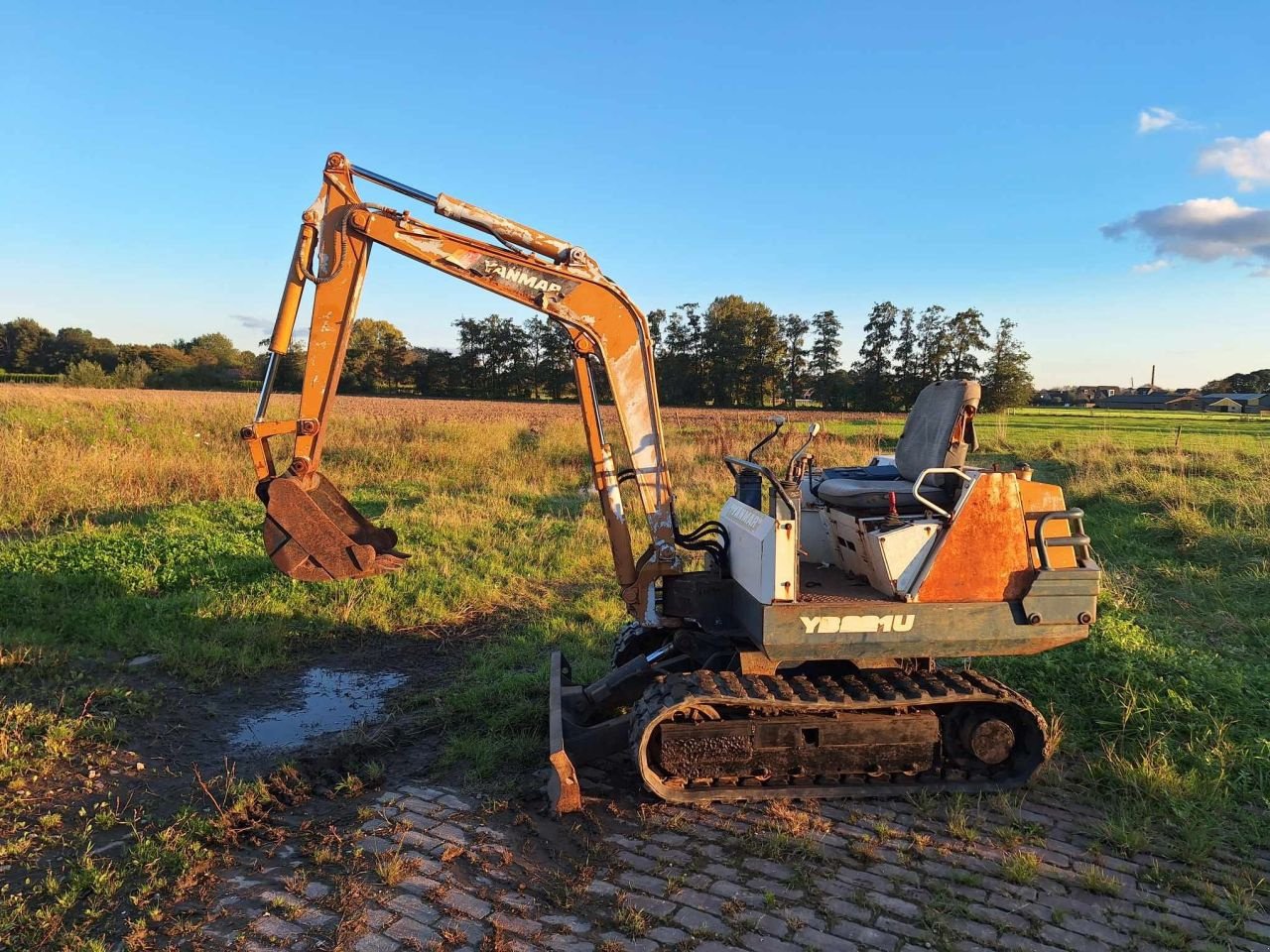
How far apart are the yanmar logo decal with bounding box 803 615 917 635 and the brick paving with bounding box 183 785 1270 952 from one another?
104cm

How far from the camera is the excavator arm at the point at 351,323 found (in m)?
5.22

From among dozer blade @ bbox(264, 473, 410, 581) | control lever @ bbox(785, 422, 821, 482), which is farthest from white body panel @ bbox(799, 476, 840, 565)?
dozer blade @ bbox(264, 473, 410, 581)

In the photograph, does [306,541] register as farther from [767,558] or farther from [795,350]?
[795,350]

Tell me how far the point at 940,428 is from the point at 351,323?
411 centimetres

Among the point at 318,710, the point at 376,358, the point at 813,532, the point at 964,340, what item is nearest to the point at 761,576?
the point at 813,532

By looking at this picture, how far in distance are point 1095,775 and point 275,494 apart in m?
5.55

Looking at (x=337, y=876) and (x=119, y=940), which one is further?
(x=337, y=876)

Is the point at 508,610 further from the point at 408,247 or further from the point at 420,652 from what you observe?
the point at 408,247

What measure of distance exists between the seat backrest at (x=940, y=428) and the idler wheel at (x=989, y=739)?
161cm

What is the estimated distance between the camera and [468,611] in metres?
8.47

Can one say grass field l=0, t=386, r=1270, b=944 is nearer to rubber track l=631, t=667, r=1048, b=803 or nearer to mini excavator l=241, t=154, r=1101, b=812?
rubber track l=631, t=667, r=1048, b=803

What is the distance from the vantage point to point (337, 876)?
3.84 m

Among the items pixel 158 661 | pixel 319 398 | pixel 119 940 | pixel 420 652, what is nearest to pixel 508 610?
pixel 420 652

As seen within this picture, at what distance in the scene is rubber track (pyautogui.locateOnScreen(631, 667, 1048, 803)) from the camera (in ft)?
14.9
